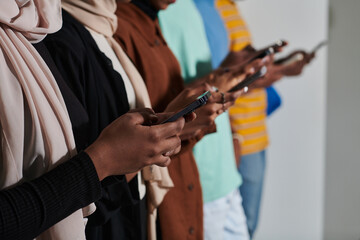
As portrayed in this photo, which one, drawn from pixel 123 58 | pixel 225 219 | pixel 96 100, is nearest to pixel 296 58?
pixel 225 219

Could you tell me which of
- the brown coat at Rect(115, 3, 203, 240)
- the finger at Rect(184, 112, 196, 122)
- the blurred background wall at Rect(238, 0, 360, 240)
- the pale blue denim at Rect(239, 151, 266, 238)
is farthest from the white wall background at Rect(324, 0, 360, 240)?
the finger at Rect(184, 112, 196, 122)

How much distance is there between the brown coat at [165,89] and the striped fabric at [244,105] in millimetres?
478

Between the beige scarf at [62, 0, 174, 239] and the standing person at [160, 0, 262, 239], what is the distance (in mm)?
260

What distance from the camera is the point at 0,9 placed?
1.83 ft

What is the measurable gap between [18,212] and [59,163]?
88 millimetres

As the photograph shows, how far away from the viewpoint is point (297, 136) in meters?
2.14

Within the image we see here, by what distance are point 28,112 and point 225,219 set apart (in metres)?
0.77

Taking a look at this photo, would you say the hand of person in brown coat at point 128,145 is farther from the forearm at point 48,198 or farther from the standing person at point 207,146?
the standing person at point 207,146

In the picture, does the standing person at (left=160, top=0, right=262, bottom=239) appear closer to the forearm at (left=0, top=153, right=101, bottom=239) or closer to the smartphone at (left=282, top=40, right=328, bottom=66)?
the smartphone at (left=282, top=40, right=328, bottom=66)

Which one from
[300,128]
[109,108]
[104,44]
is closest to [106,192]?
[109,108]

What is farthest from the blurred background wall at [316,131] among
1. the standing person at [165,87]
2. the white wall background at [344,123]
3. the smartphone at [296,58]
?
the standing person at [165,87]

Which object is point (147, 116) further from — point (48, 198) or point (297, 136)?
point (297, 136)

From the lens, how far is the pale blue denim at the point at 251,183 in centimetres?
157

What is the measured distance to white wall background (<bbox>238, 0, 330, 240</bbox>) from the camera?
6.72 ft
